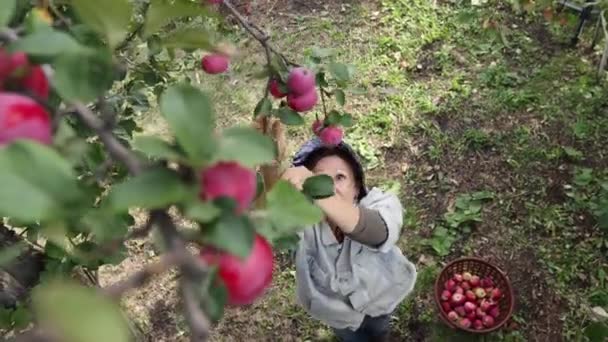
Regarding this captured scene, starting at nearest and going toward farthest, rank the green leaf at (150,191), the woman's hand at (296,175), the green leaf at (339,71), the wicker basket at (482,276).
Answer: the green leaf at (150,191), the green leaf at (339,71), the woman's hand at (296,175), the wicker basket at (482,276)

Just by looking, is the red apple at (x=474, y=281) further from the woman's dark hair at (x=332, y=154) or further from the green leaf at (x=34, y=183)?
the green leaf at (x=34, y=183)

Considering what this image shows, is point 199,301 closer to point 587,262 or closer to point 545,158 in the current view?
point 587,262

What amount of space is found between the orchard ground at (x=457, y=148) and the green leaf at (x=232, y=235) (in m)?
1.53

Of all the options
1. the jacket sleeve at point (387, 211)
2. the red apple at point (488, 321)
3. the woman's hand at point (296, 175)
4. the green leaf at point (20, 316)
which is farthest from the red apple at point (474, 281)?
the green leaf at point (20, 316)

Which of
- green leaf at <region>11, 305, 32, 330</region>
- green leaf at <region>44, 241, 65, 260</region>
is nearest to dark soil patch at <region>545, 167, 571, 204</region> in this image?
green leaf at <region>44, 241, 65, 260</region>

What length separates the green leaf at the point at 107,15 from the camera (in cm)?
61

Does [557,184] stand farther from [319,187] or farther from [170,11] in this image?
[170,11]

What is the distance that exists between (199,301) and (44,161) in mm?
148

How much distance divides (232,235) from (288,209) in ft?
0.46

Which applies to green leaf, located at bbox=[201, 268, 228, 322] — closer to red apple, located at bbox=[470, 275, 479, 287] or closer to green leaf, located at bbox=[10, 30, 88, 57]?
green leaf, located at bbox=[10, 30, 88, 57]

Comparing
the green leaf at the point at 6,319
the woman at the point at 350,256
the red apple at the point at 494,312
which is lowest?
the red apple at the point at 494,312

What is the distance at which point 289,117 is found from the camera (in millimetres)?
1217

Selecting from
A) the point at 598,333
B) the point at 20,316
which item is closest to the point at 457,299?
the point at 598,333

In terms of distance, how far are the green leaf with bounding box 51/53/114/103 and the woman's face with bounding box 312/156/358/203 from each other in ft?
3.70
